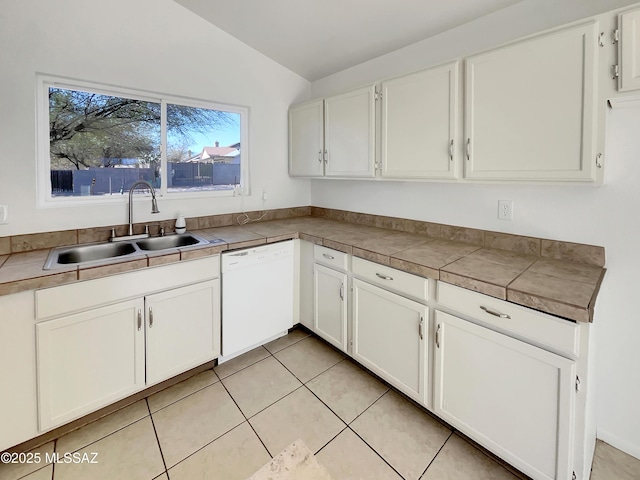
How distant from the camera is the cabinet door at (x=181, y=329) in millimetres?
1877

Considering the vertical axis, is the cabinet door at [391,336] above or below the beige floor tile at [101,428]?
above

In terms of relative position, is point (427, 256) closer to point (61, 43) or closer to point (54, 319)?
point (54, 319)

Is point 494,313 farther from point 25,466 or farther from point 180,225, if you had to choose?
point 25,466

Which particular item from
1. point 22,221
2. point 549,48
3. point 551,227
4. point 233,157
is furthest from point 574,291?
point 22,221

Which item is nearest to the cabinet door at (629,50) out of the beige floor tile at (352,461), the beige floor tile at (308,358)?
the beige floor tile at (352,461)

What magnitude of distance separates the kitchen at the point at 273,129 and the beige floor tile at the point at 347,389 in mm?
1168

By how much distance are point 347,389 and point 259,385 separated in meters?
0.58

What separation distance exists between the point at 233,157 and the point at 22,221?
153 centimetres

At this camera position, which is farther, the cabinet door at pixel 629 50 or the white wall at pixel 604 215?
the white wall at pixel 604 215

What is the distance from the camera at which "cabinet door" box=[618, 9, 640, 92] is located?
119 centimetres

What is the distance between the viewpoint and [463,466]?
1515mm

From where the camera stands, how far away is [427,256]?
71.1 inches

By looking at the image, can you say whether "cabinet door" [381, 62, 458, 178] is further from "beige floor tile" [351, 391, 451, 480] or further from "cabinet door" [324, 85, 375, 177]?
"beige floor tile" [351, 391, 451, 480]

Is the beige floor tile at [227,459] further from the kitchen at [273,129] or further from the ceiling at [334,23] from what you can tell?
the ceiling at [334,23]
